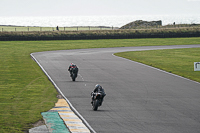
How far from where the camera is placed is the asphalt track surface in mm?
12555

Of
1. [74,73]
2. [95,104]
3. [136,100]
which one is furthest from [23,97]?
[136,100]

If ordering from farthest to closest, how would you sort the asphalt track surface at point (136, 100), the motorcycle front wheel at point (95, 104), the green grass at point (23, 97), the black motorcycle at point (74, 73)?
the black motorcycle at point (74, 73) < the motorcycle front wheel at point (95, 104) < the green grass at point (23, 97) < the asphalt track surface at point (136, 100)

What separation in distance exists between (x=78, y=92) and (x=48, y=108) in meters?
3.73

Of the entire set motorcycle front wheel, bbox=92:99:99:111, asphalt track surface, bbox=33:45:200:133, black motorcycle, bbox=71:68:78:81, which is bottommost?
asphalt track surface, bbox=33:45:200:133

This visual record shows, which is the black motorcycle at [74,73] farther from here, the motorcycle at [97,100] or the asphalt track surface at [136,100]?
the motorcycle at [97,100]

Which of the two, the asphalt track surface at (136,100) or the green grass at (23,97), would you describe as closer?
the asphalt track surface at (136,100)

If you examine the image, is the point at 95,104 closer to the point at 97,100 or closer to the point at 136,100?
the point at 97,100

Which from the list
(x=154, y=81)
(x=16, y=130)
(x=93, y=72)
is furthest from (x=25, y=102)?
(x=93, y=72)

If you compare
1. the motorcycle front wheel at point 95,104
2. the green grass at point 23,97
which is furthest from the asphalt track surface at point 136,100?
the green grass at point 23,97

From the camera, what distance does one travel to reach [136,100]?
667 inches

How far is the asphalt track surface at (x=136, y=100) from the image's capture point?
12555mm

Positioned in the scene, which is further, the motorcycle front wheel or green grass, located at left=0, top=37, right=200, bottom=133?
the motorcycle front wheel

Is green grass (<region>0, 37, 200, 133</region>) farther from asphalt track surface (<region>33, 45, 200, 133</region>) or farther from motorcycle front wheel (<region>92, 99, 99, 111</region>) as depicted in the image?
motorcycle front wheel (<region>92, 99, 99, 111</region>)

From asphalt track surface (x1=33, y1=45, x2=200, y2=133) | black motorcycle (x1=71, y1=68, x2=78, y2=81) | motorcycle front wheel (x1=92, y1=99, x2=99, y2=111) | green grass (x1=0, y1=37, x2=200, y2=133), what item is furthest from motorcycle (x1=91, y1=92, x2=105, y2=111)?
black motorcycle (x1=71, y1=68, x2=78, y2=81)
